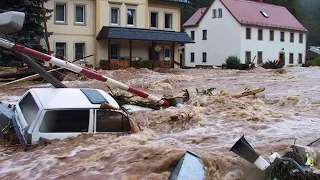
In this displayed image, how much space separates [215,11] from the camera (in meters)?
48.0

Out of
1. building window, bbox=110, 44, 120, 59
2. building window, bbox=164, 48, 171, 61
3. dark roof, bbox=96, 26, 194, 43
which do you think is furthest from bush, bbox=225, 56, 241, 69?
building window, bbox=110, 44, 120, 59

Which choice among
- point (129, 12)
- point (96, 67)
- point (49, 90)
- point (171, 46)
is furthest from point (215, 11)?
point (49, 90)

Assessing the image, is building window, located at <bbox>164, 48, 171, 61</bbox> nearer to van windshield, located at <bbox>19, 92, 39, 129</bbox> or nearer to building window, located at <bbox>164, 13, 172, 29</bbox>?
building window, located at <bbox>164, 13, 172, 29</bbox>

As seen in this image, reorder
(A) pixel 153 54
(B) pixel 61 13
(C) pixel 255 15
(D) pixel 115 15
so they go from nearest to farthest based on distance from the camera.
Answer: (B) pixel 61 13 → (D) pixel 115 15 → (A) pixel 153 54 → (C) pixel 255 15

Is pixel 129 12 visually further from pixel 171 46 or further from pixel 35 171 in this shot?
pixel 35 171

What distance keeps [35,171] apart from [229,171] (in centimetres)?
280

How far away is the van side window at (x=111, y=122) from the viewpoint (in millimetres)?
7512

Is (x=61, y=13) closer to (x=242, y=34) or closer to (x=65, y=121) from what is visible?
(x=242, y=34)

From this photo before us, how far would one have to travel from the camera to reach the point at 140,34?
1344 inches

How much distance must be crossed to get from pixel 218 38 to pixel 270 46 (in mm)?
6336

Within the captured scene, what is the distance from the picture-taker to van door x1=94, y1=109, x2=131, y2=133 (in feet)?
24.6

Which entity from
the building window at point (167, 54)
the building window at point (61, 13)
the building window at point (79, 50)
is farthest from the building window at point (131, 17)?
the building window at point (61, 13)

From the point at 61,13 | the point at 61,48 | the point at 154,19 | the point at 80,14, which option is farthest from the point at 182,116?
the point at 154,19

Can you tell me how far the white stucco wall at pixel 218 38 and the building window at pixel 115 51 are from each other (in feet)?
50.2
